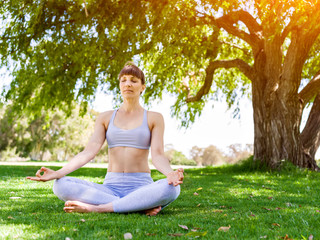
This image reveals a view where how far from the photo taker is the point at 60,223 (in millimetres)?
3389

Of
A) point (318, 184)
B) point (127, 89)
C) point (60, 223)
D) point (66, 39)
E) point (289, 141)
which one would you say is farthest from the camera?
point (66, 39)

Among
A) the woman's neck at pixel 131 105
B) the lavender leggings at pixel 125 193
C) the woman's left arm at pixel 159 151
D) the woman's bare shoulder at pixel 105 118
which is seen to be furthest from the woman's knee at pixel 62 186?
the woman's neck at pixel 131 105

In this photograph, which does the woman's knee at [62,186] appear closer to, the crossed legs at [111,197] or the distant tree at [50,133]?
the crossed legs at [111,197]

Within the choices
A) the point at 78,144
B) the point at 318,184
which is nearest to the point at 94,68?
the point at 318,184

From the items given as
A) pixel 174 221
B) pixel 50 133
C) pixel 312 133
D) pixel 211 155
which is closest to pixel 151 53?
pixel 312 133

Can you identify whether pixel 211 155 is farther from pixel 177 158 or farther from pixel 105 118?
pixel 105 118

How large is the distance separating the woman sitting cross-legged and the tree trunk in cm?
849

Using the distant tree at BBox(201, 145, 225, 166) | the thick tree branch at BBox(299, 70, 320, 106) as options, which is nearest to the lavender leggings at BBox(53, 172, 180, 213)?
the thick tree branch at BBox(299, 70, 320, 106)

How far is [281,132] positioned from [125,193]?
8896 mm

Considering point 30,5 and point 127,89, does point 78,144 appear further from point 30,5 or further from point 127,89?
point 127,89

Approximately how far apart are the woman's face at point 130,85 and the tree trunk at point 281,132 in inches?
339

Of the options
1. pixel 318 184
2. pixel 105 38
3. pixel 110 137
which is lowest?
pixel 318 184

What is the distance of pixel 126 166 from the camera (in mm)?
4293

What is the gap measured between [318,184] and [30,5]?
33.4ft
